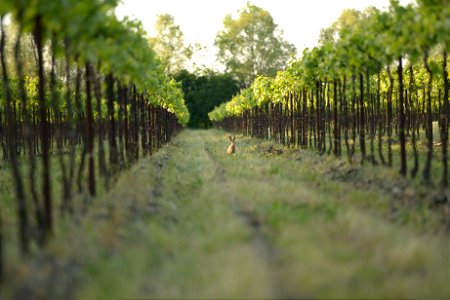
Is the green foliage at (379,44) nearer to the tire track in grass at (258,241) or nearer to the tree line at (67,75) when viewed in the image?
the tire track in grass at (258,241)

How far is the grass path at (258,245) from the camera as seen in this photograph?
4488 millimetres

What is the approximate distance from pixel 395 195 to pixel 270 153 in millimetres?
9272

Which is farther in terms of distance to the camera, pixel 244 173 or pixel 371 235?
pixel 244 173

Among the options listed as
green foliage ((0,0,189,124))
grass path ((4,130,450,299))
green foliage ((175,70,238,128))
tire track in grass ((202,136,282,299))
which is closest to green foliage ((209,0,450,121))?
grass path ((4,130,450,299))

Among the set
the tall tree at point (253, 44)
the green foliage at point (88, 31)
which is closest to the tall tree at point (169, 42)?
the tall tree at point (253, 44)

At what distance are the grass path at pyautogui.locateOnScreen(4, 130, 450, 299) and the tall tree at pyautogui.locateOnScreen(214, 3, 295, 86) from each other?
51466 millimetres

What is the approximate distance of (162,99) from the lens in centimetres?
2356

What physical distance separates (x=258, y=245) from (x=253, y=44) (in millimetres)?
56462

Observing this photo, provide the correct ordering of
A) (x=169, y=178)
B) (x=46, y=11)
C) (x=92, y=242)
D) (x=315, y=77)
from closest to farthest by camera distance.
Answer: (x=92, y=242)
(x=46, y=11)
(x=169, y=178)
(x=315, y=77)

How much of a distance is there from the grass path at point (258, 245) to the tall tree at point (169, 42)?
53115 mm

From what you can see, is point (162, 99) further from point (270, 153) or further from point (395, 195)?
point (395, 195)

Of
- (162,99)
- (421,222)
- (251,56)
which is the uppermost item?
→ (251,56)

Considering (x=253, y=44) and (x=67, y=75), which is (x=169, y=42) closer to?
(x=253, y=44)

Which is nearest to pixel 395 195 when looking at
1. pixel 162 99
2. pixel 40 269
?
pixel 40 269
